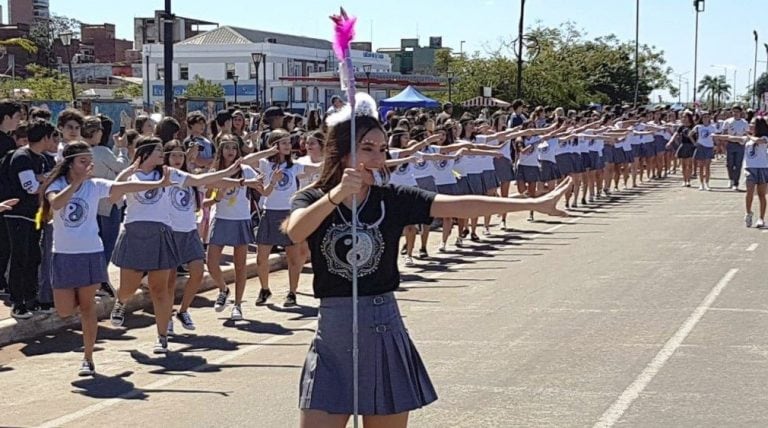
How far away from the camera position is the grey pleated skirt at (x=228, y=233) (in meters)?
11.1

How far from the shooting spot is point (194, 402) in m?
7.77

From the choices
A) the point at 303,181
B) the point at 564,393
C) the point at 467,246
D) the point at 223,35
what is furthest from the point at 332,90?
the point at 564,393

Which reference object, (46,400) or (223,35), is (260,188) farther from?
(223,35)

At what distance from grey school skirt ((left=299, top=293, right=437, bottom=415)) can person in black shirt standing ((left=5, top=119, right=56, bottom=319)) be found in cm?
633

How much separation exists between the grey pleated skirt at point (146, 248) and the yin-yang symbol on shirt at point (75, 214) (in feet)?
2.63

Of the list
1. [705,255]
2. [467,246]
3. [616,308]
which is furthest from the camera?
[467,246]

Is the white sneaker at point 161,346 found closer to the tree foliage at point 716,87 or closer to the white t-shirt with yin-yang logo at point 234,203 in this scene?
the white t-shirt with yin-yang logo at point 234,203

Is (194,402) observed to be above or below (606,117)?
below

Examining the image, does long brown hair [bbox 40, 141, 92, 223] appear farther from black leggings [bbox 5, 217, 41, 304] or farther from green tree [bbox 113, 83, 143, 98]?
green tree [bbox 113, 83, 143, 98]

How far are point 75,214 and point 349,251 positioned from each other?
4.72m

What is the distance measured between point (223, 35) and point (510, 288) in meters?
93.1

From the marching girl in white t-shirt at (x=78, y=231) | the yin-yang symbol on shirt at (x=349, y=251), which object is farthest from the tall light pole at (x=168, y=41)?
the yin-yang symbol on shirt at (x=349, y=251)

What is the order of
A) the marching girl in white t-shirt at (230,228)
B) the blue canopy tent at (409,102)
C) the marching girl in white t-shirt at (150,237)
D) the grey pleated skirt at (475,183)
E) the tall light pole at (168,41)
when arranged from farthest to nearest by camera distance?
1. the blue canopy tent at (409,102)
2. the grey pleated skirt at (475,183)
3. the tall light pole at (168,41)
4. the marching girl in white t-shirt at (230,228)
5. the marching girl in white t-shirt at (150,237)

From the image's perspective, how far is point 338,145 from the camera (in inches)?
182
